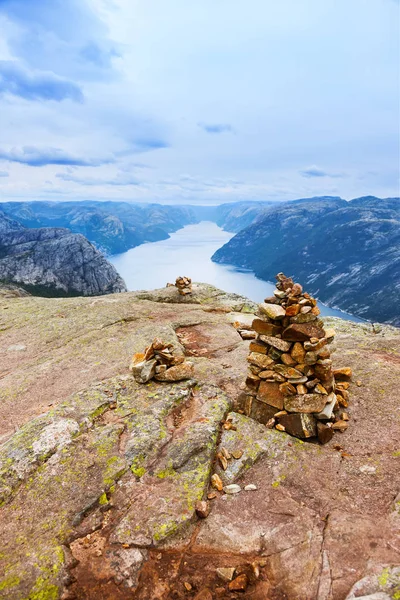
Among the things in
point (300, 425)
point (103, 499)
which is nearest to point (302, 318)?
point (300, 425)

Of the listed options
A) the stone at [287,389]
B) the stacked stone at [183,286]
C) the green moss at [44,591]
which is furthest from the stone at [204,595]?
the stacked stone at [183,286]

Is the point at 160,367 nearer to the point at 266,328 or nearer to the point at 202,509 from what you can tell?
the point at 266,328

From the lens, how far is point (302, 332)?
13.8 meters

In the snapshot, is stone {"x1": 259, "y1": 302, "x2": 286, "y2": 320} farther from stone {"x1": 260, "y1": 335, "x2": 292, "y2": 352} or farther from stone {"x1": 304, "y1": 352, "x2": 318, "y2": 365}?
stone {"x1": 304, "y1": 352, "x2": 318, "y2": 365}

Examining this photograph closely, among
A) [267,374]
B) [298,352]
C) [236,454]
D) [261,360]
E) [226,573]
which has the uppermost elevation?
[298,352]

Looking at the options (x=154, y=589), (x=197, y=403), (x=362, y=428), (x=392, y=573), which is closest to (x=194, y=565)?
(x=154, y=589)

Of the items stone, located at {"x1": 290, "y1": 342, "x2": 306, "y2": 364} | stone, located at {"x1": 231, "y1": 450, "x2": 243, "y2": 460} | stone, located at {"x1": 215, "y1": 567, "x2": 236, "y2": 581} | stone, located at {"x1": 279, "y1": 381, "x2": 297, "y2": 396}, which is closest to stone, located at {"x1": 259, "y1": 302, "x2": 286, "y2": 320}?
stone, located at {"x1": 290, "y1": 342, "x2": 306, "y2": 364}

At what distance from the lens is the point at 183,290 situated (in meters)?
41.7

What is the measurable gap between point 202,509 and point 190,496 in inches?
25.6

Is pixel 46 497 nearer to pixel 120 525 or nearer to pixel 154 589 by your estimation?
pixel 120 525

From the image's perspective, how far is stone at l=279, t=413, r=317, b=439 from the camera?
13.4m

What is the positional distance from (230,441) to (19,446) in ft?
26.1

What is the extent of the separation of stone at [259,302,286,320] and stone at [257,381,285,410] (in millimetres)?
2973

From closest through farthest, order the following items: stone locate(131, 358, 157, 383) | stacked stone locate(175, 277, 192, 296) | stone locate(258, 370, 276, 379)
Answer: stone locate(258, 370, 276, 379)
stone locate(131, 358, 157, 383)
stacked stone locate(175, 277, 192, 296)
